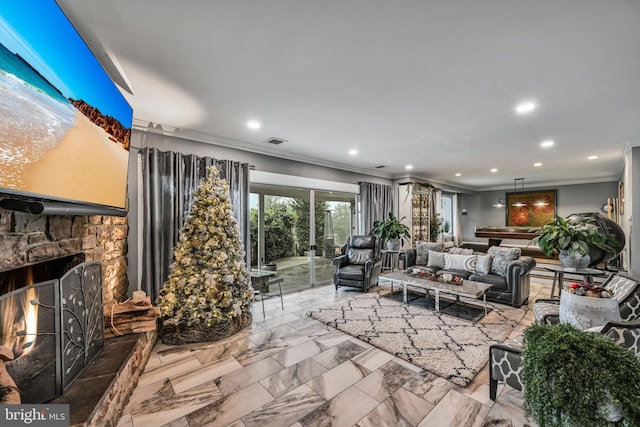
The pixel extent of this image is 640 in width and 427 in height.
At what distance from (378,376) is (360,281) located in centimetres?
246

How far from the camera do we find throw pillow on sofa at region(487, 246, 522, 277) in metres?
4.18

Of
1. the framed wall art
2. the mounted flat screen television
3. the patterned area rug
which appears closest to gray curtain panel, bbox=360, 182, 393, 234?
the patterned area rug

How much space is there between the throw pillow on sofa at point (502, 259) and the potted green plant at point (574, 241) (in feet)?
1.89

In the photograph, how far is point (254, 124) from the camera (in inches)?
128

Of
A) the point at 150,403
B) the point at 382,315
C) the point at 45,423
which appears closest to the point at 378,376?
the point at 382,315

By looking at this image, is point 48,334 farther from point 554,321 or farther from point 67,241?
point 554,321

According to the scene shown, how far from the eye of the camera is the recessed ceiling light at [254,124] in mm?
3186

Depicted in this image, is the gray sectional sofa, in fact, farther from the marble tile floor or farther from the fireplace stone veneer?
the fireplace stone veneer

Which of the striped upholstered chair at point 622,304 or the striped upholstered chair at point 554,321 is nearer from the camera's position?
the striped upholstered chair at point 554,321

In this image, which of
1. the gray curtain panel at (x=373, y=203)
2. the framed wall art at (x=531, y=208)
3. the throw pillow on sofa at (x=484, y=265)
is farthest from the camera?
the framed wall art at (x=531, y=208)

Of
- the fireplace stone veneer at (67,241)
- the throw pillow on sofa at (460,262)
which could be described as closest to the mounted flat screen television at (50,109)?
the fireplace stone veneer at (67,241)

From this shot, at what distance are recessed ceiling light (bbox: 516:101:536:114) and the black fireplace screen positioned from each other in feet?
13.5

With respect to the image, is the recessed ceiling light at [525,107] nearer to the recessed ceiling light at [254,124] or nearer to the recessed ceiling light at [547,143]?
the recessed ceiling light at [547,143]

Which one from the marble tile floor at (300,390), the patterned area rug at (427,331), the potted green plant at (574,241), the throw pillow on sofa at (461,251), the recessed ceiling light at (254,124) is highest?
the recessed ceiling light at (254,124)
